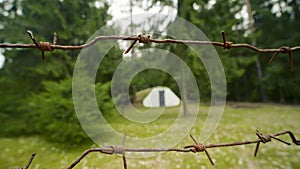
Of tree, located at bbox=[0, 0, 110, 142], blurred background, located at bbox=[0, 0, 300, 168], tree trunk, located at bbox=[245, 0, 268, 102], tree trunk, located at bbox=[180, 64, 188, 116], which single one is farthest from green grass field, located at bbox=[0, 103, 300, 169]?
tree trunk, located at bbox=[245, 0, 268, 102]

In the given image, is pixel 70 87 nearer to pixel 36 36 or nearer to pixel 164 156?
pixel 36 36

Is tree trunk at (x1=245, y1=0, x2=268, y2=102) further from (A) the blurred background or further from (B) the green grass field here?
(B) the green grass field

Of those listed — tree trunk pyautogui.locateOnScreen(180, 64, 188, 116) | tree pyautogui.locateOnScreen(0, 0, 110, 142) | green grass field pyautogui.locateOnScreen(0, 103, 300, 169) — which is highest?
tree pyautogui.locateOnScreen(0, 0, 110, 142)

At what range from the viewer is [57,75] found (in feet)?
13.8

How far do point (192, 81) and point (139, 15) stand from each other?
2.41 metres

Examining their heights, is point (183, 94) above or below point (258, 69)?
below

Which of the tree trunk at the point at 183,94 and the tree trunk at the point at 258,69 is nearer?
the tree trunk at the point at 183,94

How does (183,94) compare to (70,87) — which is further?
(183,94)

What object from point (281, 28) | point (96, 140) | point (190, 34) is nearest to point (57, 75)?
point (96, 140)

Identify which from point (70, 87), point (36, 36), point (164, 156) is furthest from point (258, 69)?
point (36, 36)

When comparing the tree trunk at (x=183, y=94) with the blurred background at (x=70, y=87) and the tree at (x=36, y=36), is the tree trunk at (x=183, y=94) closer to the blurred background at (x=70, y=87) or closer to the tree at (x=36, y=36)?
the blurred background at (x=70, y=87)

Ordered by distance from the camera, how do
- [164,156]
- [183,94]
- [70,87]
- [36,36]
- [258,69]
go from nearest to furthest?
1. [164,156]
2. [70,87]
3. [36,36]
4. [183,94]
5. [258,69]

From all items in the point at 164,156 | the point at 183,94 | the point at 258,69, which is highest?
the point at 258,69

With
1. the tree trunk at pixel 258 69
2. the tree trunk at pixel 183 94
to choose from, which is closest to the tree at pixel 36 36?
the tree trunk at pixel 183 94
